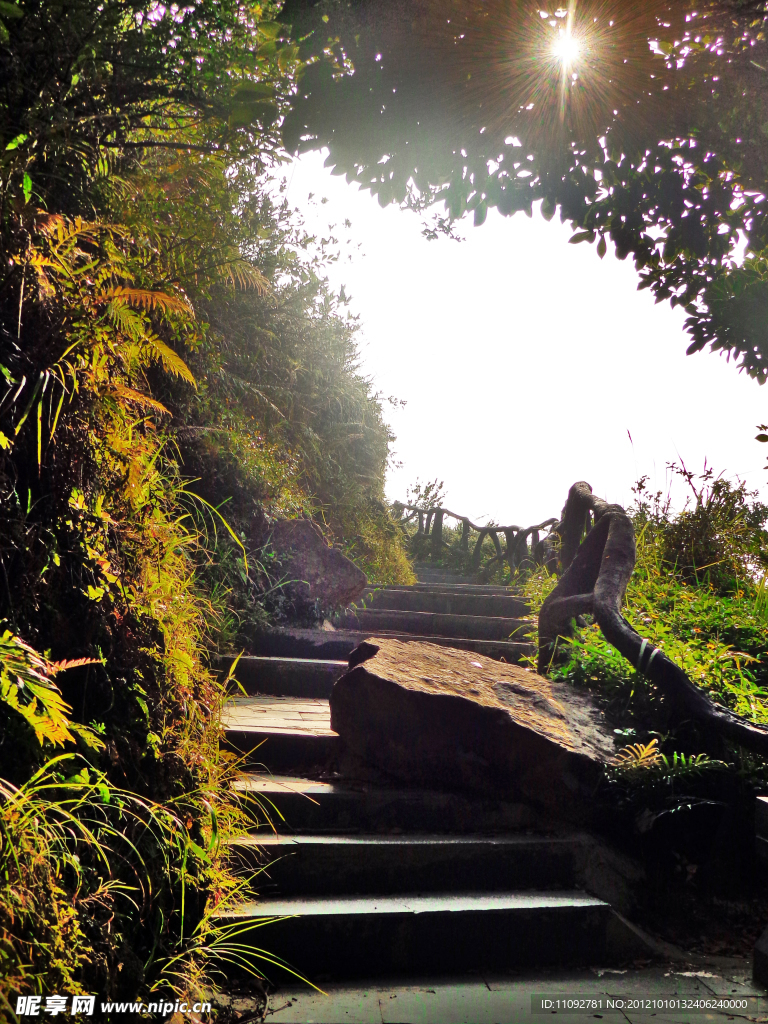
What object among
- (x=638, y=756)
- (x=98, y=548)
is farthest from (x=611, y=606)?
(x=98, y=548)

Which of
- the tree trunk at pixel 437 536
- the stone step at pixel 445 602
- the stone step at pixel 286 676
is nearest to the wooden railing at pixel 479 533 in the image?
the tree trunk at pixel 437 536

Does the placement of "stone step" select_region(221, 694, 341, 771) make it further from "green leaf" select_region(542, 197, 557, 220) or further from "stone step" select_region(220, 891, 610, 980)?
"green leaf" select_region(542, 197, 557, 220)

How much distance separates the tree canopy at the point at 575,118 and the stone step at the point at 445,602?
3.92 m

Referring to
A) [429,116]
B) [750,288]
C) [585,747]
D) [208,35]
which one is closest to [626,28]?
[429,116]

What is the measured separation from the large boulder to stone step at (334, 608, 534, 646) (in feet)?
1.20

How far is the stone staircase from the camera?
Result: 2566 millimetres

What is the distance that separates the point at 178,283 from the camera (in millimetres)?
4719

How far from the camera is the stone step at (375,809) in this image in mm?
3152

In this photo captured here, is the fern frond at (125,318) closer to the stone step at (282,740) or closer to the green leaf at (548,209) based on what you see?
the stone step at (282,740)

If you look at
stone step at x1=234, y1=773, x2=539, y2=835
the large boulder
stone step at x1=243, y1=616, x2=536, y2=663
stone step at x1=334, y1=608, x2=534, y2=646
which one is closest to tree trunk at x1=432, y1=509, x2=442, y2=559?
stone step at x1=334, y1=608, x2=534, y2=646

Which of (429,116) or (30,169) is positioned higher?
(429,116)

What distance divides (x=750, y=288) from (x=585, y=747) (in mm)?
2992

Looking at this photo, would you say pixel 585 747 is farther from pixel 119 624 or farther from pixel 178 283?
pixel 178 283

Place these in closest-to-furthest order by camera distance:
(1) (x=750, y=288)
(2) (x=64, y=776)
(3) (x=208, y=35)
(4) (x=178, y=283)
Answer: (2) (x=64, y=776) < (3) (x=208, y=35) < (1) (x=750, y=288) < (4) (x=178, y=283)
